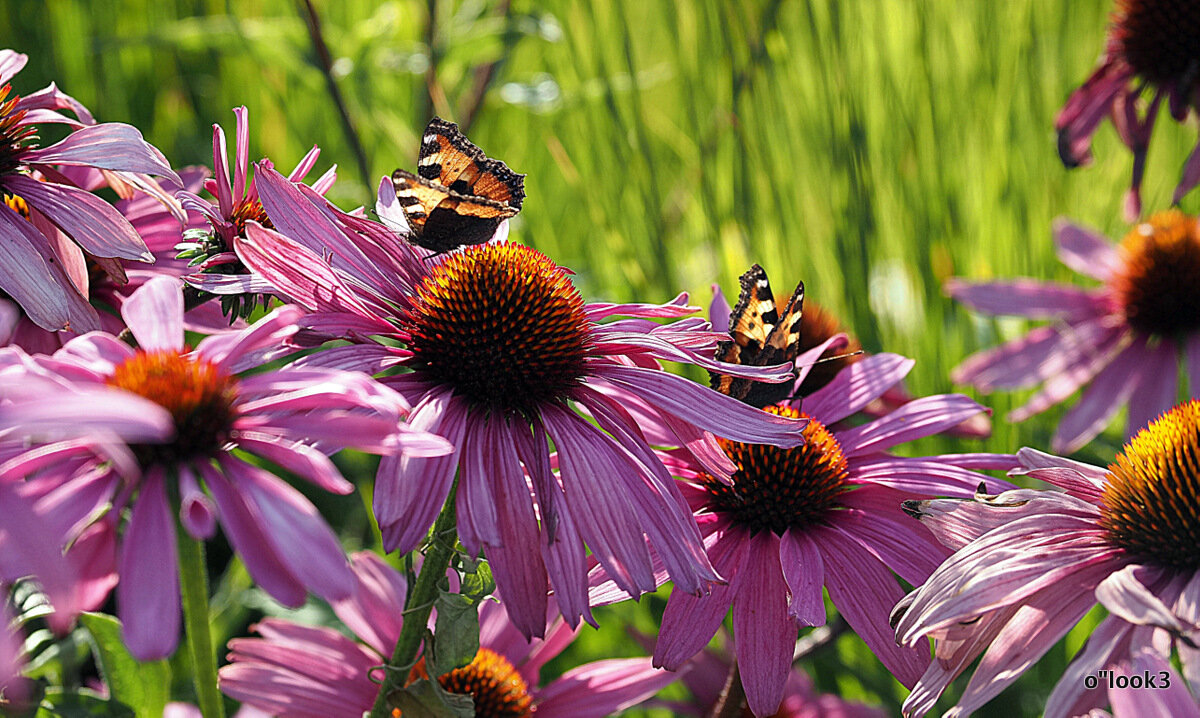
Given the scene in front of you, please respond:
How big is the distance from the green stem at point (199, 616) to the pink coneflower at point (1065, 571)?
30cm

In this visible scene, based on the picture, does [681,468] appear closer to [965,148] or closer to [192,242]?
[192,242]

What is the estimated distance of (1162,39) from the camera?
0.97 meters

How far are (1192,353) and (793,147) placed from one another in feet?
1.47

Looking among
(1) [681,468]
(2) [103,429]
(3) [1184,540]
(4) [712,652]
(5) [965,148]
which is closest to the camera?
(2) [103,429]

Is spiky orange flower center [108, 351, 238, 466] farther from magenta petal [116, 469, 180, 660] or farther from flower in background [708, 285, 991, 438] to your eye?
flower in background [708, 285, 991, 438]

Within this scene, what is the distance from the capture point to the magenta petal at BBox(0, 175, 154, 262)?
0.50 meters

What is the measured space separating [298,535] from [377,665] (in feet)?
0.81

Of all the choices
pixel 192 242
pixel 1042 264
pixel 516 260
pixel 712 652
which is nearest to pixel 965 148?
pixel 1042 264

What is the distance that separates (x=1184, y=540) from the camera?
47 centimetres

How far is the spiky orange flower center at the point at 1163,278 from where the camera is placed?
1.08m

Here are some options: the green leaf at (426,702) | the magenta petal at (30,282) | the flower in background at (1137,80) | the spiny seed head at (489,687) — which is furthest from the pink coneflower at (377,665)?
the flower in background at (1137,80)

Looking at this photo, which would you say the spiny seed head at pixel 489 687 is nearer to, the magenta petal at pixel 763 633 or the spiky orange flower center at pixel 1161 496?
the magenta petal at pixel 763 633

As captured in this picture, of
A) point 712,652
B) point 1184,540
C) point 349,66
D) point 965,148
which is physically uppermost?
point 349,66

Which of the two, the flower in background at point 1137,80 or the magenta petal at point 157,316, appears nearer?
the magenta petal at point 157,316
